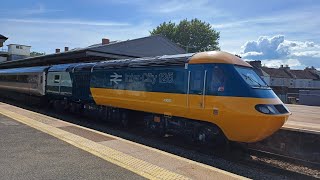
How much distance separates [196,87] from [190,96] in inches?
14.4

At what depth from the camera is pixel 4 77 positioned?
110ft

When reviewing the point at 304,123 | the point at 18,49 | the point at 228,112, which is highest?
the point at 18,49

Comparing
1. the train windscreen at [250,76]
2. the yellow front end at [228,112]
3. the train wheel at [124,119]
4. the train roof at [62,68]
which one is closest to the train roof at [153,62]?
the yellow front end at [228,112]

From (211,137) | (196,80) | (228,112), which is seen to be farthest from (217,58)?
(211,137)

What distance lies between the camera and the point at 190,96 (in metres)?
10.5

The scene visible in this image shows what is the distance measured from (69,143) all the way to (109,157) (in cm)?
206

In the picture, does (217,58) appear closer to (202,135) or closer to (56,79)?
(202,135)

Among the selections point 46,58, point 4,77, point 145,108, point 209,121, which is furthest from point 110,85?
point 4,77

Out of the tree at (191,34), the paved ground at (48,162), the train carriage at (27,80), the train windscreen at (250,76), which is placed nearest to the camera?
the paved ground at (48,162)

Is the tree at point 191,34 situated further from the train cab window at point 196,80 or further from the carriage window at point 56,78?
the train cab window at point 196,80

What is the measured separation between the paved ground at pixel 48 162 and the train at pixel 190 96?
3420 millimetres

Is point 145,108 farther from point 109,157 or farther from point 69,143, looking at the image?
point 109,157

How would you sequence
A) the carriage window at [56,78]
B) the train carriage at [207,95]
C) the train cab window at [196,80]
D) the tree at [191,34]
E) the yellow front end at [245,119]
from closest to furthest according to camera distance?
the yellow front end at [245,119], the train carriage at [207,95], the train cab window at [196,80], the carriage window at [56,78], the tree at [191,34]

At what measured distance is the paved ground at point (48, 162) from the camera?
270 inches
